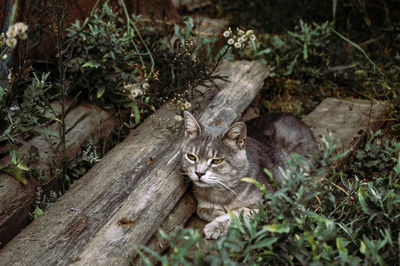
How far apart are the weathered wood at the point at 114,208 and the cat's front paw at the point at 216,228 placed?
306 millimetres

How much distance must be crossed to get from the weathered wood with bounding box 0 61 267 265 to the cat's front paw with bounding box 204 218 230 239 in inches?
12.1

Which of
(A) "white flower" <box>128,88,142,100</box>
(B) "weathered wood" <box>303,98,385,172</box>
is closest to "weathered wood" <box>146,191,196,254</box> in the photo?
(A) "white flower" <box>128,88,142,100</box>

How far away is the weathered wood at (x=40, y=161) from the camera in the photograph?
2.74 meters

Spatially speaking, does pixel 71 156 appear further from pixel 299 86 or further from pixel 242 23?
pixel 242 23

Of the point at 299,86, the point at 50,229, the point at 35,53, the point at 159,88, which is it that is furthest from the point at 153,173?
the point at 299,86

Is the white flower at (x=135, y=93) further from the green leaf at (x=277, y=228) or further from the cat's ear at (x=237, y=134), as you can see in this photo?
the green leaf at (x=277, y=228)

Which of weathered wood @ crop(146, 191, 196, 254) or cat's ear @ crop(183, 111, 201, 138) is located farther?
cat's ear @ crop(183, 111, 201, 138)

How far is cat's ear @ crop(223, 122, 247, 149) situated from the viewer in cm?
302

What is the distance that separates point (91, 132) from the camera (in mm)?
3826

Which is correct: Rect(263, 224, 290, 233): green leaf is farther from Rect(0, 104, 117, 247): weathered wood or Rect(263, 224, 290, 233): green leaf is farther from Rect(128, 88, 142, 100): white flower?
Rect(128, 88, 142, 100): white flower

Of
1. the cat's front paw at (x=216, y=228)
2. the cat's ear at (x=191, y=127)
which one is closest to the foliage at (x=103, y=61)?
the cat's ear at (x=191, y=127)

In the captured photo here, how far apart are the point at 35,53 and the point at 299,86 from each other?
3.04 metres

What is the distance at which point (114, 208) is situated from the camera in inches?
109

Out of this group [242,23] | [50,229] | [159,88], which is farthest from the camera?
[242,23]
